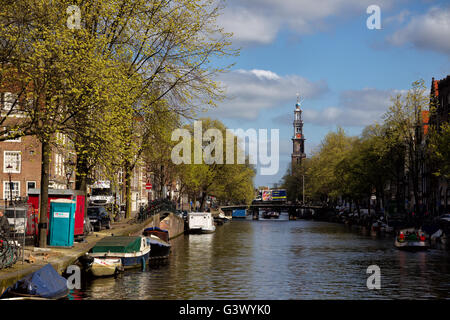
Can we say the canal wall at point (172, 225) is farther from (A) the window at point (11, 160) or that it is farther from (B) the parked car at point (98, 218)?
(A) the window at point (11, 160)

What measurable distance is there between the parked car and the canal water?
6441mm

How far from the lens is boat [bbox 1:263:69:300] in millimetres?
22422

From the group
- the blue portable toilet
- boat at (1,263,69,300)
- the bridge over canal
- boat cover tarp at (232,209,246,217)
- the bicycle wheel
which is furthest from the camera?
boat cover tarp at (232,209,246,217)

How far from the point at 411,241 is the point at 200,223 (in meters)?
35.5

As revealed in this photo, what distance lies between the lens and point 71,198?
41.0m

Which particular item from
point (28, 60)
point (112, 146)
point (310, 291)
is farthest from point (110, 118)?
point (310, 291)

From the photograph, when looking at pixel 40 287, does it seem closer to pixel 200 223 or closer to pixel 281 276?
pixel 281 276

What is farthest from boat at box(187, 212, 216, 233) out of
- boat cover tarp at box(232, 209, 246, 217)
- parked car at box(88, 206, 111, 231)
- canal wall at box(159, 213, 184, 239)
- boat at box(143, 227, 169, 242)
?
boat cover tarp at box(232, 209, 246, 217)

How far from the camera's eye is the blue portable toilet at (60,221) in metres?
38.2

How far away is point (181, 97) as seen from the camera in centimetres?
4231

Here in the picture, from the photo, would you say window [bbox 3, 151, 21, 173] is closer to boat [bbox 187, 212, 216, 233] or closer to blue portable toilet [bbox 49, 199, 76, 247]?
boat [bbox 187, 212, 216, 233]

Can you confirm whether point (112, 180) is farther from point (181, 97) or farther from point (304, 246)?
point (304, 246)

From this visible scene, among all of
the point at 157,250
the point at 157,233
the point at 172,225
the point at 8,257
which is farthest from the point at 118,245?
the point at 172,225

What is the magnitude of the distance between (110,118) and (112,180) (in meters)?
5.01
